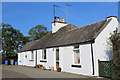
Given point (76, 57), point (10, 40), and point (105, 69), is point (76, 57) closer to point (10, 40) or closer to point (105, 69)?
point (105, 69)

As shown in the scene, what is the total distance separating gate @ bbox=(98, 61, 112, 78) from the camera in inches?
423

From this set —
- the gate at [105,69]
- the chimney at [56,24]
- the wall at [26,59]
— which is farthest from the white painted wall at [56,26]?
the gate at [105,69]

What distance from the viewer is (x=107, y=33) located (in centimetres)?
1257

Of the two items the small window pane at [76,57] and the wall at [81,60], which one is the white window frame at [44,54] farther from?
the small window pane at [76,57]

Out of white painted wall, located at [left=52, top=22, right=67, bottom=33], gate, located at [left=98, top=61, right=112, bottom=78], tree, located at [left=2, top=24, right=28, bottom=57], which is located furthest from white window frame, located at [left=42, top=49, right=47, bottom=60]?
tree, located at [left=2, top=24, right=28, bottom=57]

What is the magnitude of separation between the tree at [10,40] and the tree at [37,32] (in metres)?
11.4

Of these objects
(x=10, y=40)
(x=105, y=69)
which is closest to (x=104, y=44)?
(x=105, y=69)

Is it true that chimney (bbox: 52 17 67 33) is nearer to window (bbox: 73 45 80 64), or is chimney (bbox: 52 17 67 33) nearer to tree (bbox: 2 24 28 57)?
window (bbox: 73 45 80 64)

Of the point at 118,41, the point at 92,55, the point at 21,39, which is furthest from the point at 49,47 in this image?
the point at 21,39

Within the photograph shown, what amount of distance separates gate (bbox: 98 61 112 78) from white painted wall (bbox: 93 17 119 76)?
0.43m

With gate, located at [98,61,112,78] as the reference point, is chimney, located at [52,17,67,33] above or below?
above

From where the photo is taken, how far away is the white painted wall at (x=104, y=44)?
39.6ft

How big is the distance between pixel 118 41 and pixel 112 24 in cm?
275

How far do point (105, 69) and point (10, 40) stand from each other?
109ft
